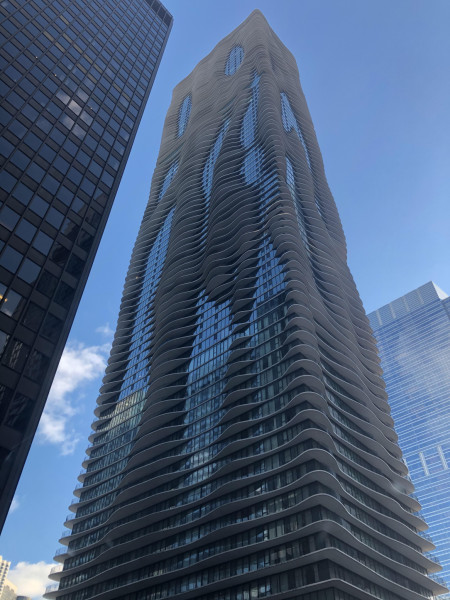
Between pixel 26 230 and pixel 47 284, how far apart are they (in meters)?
4.28

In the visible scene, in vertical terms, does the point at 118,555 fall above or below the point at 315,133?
below

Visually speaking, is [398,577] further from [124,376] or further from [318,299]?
[124,376]

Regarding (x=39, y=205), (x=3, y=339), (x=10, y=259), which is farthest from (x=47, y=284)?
(x=39, y=205)

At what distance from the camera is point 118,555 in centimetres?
8819

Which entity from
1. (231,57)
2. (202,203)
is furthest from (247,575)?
(231,57)

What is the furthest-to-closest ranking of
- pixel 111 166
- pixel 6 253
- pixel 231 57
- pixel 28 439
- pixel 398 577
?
pixel 231 57 < pixel 398 577 < pixel 111 166 < pixel 6 253 < pixel 28 439

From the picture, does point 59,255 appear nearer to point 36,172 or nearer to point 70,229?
point 70,229

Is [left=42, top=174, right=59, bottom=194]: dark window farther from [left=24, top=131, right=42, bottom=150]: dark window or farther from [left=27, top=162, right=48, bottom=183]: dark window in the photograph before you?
[left=24, top=131, right=42, bottom=150]: dark window

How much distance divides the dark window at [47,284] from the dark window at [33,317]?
149 centimetres

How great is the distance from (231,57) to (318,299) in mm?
128557

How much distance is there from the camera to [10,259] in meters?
34.7

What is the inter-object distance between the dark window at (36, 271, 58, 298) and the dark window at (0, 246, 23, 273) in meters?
1.87

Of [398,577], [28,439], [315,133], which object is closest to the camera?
[28,439]

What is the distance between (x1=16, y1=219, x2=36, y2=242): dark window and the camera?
120 ft
